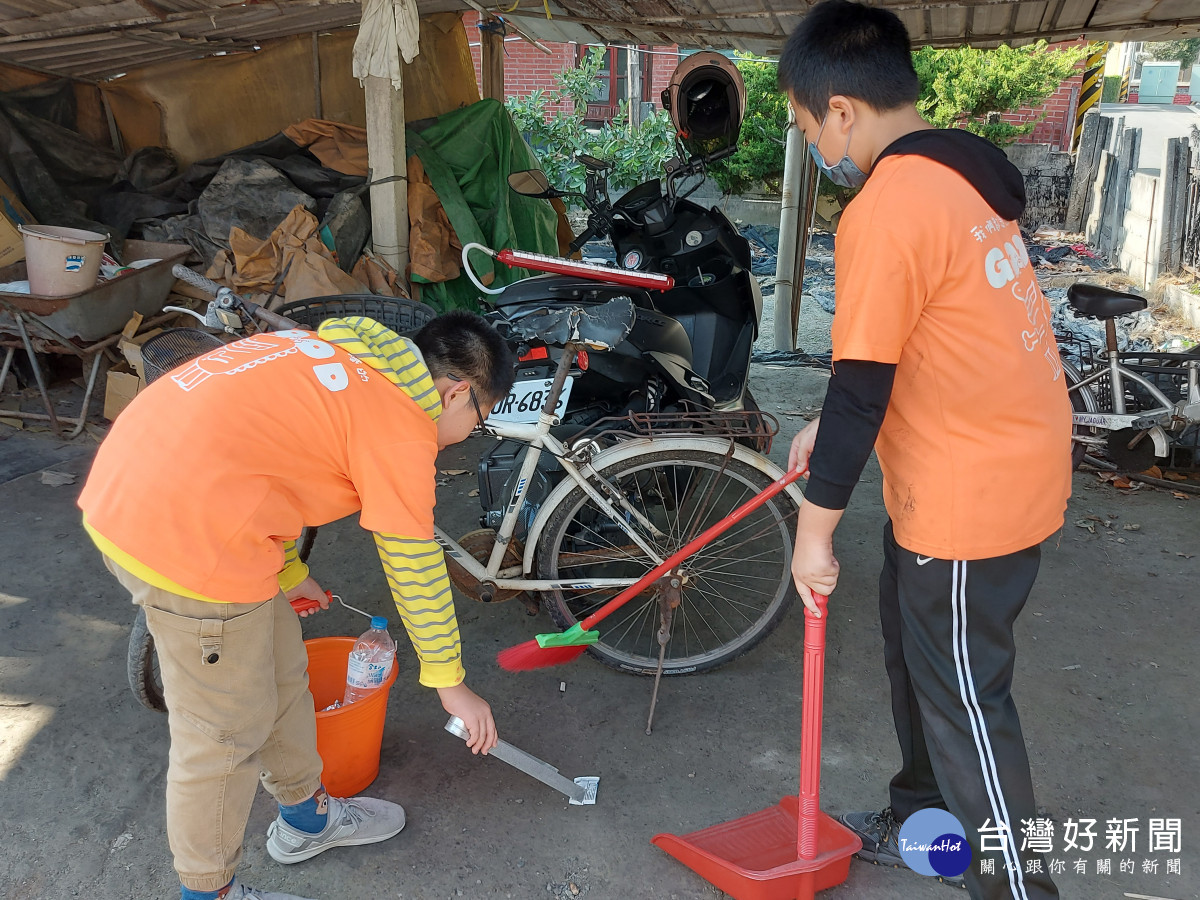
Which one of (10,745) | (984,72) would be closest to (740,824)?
(10,745)

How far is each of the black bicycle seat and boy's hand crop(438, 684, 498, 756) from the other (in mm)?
4095

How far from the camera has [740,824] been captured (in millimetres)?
2352

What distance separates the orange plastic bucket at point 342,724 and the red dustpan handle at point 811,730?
1.16 m

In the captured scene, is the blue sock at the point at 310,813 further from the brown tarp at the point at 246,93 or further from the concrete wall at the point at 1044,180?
the concrete wall at the point at 1044,180

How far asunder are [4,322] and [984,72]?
11.7 meters

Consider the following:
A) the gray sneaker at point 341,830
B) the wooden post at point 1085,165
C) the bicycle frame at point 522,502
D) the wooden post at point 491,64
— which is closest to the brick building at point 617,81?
the wooden post at point 1085,165

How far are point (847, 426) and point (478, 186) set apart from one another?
5129 mm

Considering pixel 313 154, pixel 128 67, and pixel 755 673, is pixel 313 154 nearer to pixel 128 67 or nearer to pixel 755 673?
pixel 128 67

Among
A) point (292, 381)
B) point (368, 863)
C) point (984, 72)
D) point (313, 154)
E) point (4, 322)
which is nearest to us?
point (292, 381)

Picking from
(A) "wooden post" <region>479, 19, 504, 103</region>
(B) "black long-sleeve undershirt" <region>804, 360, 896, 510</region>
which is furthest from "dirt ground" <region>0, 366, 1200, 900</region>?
(A) "wooden post" <region>479, 19, 504, 103</region>

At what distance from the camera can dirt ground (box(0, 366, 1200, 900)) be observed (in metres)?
2.28

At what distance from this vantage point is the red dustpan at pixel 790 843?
1983 mm

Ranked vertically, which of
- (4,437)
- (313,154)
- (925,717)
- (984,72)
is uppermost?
(984,72)

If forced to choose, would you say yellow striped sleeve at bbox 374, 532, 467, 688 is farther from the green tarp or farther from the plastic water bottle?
the green tarp
